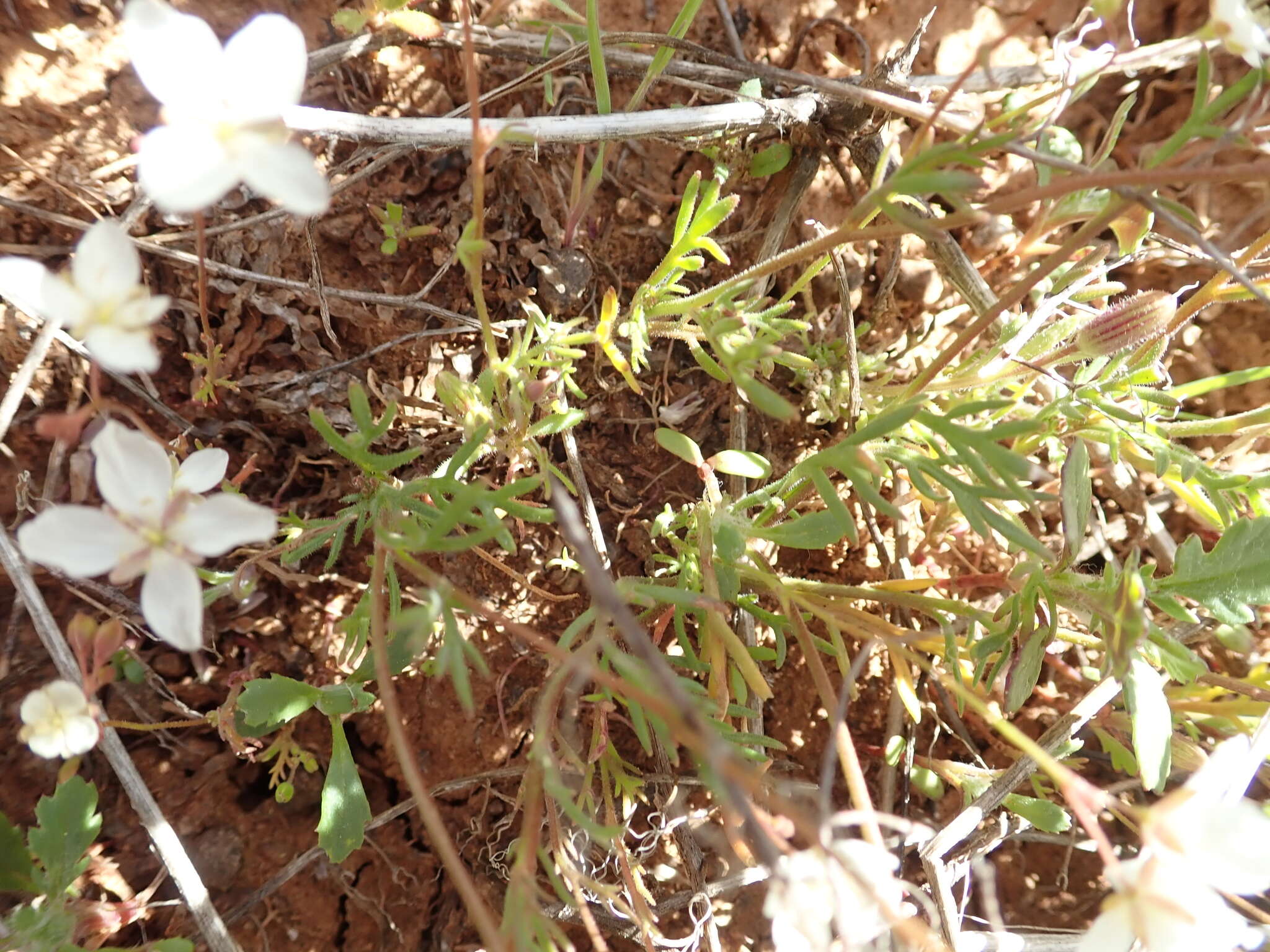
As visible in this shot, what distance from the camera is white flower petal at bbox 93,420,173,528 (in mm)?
1190

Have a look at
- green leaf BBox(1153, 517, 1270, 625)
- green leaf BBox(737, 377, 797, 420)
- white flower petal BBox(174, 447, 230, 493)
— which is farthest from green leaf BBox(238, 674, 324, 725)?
green leaf BBox(1153, 517, 1270, 625)

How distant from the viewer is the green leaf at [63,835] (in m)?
1.69

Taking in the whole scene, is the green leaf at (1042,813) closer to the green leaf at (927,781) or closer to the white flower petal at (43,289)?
the green leaf at (927,781)

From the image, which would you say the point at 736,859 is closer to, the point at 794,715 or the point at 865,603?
the point at 794,715

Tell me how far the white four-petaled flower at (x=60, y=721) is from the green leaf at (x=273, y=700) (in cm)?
27

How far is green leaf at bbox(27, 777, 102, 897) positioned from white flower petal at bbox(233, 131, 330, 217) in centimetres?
130

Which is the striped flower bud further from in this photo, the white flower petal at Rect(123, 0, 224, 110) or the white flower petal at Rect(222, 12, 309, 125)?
the white flower petal at Rect(123, 0, 224, 110)

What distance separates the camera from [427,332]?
2.11m

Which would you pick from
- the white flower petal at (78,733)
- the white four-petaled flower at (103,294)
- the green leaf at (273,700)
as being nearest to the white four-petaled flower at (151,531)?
the white four-petaled flower at (103,294)

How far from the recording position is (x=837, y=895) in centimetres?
106

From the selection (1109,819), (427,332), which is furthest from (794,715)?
(427,332)

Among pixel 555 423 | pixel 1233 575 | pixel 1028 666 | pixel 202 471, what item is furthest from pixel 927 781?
pixel 202 471

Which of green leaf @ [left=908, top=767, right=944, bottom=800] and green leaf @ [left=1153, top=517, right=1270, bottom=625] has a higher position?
green leaf @ [left=1153, top=517, right=1270, bottom=625]

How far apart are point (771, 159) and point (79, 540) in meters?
1.70
